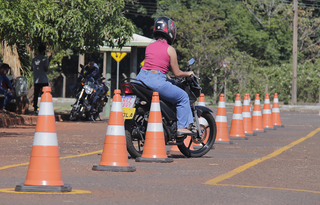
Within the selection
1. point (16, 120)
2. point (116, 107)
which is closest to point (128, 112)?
point (116, 107)

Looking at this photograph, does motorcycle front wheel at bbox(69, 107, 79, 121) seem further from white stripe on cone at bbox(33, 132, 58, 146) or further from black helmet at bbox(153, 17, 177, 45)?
white stripe on cone at bbox(33, 132, 58, 146)

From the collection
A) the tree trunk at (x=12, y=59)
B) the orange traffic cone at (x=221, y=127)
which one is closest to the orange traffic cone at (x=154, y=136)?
the orange traffic cone at (x=221, y=127)

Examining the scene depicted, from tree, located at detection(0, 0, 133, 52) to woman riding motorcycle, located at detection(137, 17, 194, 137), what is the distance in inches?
241

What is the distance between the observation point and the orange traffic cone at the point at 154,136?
7312 millimetres

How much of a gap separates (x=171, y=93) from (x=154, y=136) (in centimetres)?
76

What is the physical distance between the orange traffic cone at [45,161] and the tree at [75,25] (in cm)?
851

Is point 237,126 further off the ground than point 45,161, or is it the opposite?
point 45,161

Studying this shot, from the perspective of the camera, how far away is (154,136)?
731 cm

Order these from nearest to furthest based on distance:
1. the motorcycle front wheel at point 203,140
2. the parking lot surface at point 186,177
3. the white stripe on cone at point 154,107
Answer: the parking lot surface at point 186,177, the white stripe on cone at point 154,107, the motorcycle front wheel at point 203,140

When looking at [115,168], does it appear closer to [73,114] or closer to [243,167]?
[243,167]

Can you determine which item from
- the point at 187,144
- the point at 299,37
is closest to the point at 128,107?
the point at 187,144

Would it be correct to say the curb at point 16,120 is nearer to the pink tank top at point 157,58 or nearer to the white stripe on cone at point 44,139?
the pink tank top at point 157,58

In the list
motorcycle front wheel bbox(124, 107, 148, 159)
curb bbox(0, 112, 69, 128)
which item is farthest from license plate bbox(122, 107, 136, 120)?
curb bbox(0, 112, 69, 128)

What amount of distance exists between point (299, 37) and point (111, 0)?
33917 millimetres
